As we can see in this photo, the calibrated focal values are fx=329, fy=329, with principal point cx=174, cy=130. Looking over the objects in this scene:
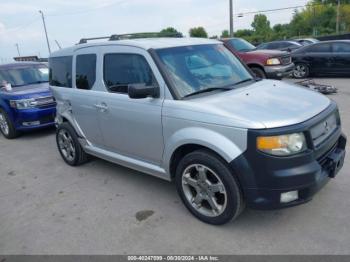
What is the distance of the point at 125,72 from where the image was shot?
13.4ft

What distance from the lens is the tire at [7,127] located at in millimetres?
7569

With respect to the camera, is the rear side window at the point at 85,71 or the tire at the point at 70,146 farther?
the tire at the point at 70,146

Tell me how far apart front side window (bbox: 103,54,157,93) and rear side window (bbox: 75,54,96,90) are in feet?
0.96

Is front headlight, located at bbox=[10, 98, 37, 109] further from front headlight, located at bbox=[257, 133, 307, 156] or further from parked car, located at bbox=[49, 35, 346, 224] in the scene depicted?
front headlight, located at bbox=[257, 133, 307, 156]

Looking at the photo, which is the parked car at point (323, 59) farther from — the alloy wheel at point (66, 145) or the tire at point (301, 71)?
the alloy wheel at point (66, 145)

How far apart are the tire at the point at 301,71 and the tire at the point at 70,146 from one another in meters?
10.2

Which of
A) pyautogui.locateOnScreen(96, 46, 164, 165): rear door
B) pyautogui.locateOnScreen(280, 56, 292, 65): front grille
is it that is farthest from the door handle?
pyautogui.locateOnScreen(280, 56, 292, 65): front grille

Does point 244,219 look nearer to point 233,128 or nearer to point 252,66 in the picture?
point 233,128

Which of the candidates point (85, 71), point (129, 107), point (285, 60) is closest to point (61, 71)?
point (85, 71)

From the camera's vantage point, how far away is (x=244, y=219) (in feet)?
11.4

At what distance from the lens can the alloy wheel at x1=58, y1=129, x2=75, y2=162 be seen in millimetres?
5383

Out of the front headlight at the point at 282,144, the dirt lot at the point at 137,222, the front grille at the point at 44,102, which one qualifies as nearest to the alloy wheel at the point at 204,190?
the dirt lot at the point at 137,222

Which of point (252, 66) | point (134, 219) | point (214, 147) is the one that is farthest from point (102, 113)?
point (252, 66)

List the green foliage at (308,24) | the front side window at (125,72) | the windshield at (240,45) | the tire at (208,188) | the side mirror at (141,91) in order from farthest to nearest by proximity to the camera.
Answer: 1. the green foliage at (308,24)
2. the windshield at (240,45)
3. the front side window at (125,72)
4. the side mirror at (141,91)
5. the tire at (208,188)
